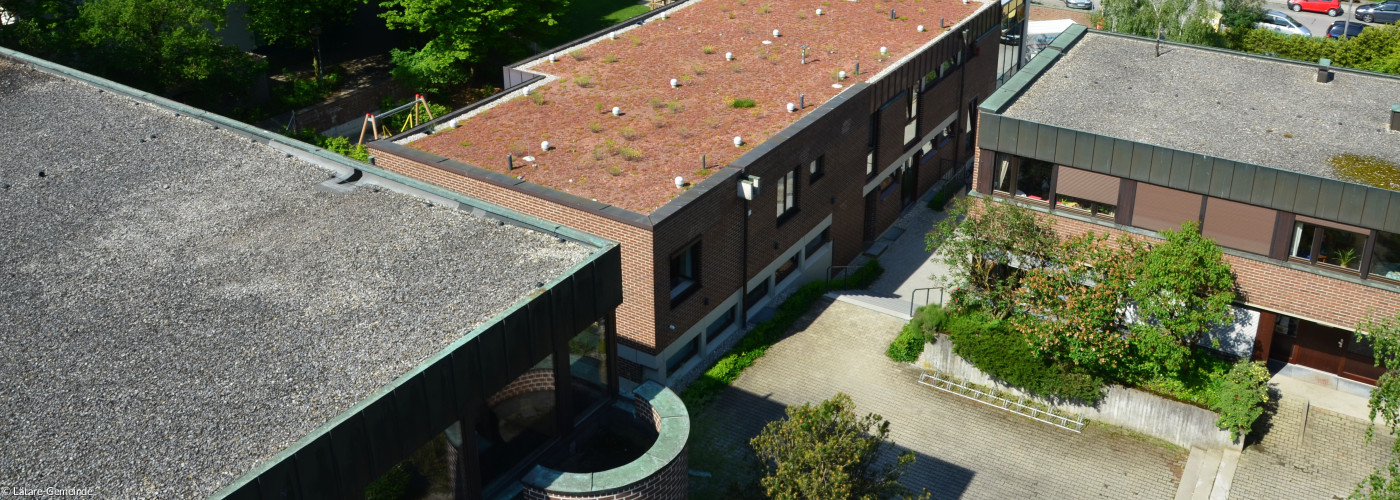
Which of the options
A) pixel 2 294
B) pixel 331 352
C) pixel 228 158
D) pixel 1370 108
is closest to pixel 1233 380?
pixel 1370 108

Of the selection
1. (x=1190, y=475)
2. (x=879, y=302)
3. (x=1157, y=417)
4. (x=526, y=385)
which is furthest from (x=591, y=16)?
(x=526, y=385)

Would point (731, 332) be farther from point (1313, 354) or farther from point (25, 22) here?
point (25, 22)

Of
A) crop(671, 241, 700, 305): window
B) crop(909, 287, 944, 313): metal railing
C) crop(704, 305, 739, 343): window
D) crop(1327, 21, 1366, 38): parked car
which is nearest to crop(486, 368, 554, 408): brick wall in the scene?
crop(671, 241, 700, 305): window

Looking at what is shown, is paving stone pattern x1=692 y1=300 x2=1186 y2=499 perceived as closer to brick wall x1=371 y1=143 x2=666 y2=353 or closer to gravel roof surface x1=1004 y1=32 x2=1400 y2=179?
brick wall x1=371 y1=143 x2=666 y2=353

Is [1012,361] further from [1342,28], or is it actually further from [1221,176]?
[1342,28]

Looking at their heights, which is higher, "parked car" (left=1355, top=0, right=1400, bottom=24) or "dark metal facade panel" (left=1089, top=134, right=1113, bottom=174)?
"dark metal facade panel" (left=1089, top=134, right=1113, bottom=174)
